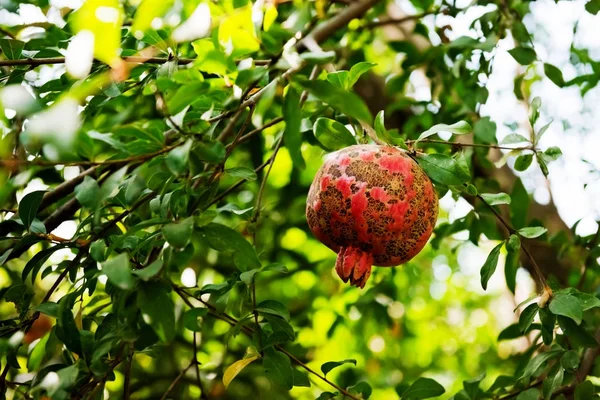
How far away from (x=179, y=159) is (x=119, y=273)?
117 mm

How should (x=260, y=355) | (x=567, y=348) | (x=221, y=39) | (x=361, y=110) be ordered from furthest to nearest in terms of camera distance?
(x=567, y=348), (x=260, y=355), (x=221, y=39), (x=361, y=110)

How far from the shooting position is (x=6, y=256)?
34.6 inches

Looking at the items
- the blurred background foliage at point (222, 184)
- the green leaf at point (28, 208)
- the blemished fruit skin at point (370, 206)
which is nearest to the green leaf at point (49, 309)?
Answer: the blurred background foliage at point (222, 184)

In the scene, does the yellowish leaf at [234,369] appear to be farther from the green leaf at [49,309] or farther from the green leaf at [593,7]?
the green leaf at [593,7]

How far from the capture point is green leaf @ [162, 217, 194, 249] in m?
0.64

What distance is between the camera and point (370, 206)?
800mm

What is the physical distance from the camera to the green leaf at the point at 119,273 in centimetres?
62

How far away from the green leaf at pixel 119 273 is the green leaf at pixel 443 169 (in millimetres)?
389

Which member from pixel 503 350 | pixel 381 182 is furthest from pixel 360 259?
pixel 503 350

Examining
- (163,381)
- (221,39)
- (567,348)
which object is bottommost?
(163,381)

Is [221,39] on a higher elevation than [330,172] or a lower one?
higher

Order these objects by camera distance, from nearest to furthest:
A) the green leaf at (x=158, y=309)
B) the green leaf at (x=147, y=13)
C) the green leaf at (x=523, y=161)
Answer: the green leaf at (x=147, y=13) → the green leaf at (x=158, y=309) → the green leaf at (x=523, y=161)

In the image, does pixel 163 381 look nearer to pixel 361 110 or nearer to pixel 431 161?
pixel 431 161

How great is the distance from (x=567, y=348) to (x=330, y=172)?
499 mm
